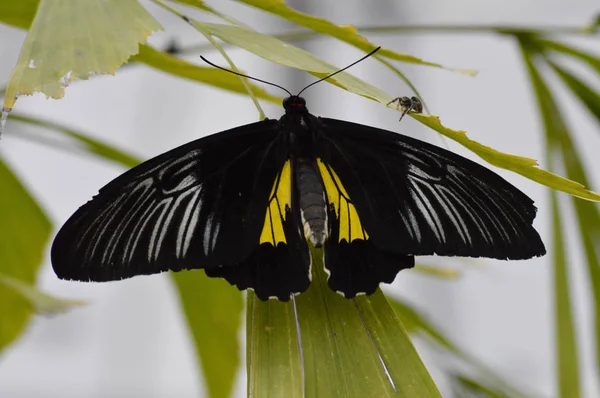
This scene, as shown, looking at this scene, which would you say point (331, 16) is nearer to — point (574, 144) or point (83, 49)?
point (574, 144)

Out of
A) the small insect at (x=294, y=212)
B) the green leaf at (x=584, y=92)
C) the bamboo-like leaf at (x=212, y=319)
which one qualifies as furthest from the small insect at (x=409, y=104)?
the bamboo-like leaf at (x=212, y=319)

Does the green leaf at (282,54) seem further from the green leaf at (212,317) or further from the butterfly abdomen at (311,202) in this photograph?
the green leaf at (212,317)

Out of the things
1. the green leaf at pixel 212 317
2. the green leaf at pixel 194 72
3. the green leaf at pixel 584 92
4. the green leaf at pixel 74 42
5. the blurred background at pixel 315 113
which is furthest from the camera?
the blurred background at pixel 315 113

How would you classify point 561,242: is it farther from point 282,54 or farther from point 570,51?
point 282,54

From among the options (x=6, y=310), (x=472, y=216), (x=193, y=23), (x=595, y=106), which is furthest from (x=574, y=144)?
(x=6, y=310)

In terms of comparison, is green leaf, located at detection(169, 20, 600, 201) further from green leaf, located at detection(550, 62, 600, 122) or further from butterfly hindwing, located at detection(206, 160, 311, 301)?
green leaf, located at detection(550, 62, 600, 122)

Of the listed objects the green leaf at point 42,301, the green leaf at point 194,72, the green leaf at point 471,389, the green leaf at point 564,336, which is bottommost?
the green leaf at point 471,389
